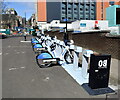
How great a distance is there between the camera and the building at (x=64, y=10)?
202ft

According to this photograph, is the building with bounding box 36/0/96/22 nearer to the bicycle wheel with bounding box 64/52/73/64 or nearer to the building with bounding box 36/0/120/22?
the building with bounding box 36/0/120/22

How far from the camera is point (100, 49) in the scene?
9484mm

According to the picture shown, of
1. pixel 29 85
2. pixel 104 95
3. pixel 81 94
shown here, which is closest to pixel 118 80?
pixel 104 95

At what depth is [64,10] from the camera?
216 feet

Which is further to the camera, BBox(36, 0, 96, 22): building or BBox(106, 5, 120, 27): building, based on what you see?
BBox(36, 0, 96, 22): building

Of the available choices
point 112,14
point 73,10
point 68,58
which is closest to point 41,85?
point 68,58

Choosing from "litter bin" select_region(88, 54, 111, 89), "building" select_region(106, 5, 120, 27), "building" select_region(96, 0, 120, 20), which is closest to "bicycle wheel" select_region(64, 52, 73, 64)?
"litter bin" select_region(88, 54, 111, 89)

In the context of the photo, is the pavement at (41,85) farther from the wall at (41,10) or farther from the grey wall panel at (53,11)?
the grey wall panel at (53,11)

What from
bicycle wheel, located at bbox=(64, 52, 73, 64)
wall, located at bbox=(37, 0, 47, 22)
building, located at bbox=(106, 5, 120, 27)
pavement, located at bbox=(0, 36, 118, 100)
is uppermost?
wall, located at bbox=(37, 0, 47, 22)

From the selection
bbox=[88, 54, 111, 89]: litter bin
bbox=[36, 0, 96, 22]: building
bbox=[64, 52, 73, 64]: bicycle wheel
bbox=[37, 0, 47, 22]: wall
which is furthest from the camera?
bbox=[36, 0, 96, 22]: building

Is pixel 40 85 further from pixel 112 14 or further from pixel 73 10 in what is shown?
Answer: pixel 73 10

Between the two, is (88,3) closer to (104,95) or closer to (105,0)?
(105,0)

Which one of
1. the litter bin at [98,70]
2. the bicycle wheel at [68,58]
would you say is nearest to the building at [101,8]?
the bicycle wheel at [68,58]

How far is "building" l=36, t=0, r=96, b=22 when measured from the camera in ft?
202
